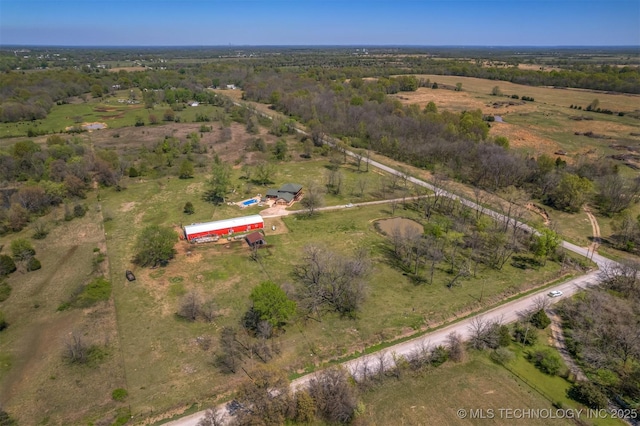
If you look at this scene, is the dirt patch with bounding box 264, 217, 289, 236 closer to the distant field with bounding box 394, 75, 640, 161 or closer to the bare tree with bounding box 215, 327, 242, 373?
the bare tree with bounding box 215, 327, 242, 373

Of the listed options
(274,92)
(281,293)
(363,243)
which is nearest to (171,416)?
(281,293)

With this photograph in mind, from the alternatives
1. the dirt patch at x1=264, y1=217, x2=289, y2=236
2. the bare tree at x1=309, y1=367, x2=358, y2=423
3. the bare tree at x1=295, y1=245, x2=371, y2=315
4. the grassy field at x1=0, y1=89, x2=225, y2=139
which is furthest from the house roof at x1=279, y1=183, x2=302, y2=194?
the grassy field at x1=0, y1=89, x2=225, y2=139

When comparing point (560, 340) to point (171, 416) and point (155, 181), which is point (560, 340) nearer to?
point (171, 416)

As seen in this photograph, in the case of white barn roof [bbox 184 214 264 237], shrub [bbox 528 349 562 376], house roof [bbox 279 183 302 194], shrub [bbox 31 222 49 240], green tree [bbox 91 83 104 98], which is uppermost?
green tree [bbox 91 83 104 98]

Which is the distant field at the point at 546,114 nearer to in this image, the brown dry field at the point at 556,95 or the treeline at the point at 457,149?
the brown dry field at the point at 556,95

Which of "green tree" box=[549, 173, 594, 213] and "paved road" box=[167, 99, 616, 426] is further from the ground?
"green tree" box=[549, 173, 594, 213]

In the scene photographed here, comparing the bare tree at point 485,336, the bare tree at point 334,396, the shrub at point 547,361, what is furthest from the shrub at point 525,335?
the bare tree at point 334,396
